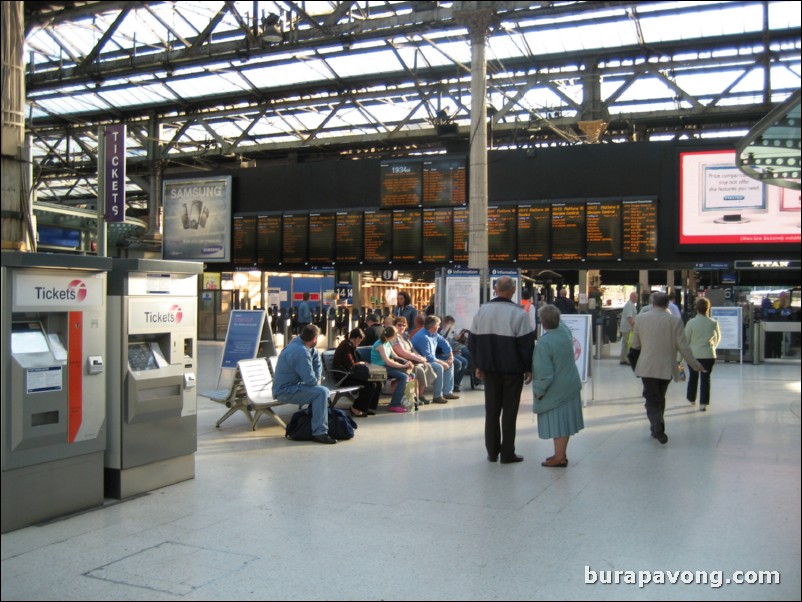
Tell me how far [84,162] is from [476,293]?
961 inches

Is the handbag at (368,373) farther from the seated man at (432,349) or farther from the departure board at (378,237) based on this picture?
the departure board at (378,237)

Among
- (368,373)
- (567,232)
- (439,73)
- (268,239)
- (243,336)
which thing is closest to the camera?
(368,373)

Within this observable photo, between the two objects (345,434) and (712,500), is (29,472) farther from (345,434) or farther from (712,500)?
(712,500)

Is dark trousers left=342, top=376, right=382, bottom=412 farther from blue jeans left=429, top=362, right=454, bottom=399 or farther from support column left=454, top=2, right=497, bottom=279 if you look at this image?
support column left=454, top=2, right=497, bottom=279

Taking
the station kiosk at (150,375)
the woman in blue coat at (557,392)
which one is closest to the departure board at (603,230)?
the woman in blue coat at (557,392)

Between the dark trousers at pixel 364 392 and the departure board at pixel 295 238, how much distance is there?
8.06 m

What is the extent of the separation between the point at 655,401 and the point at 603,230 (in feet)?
26.0

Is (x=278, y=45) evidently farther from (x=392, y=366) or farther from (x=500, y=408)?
(x=500, y=408)

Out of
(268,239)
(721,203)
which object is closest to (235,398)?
(268,239)

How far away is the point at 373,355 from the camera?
10789 mm

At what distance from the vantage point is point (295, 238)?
18.3 m

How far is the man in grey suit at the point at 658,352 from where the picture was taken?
827 cm

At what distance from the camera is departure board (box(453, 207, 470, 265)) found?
54.0 feet

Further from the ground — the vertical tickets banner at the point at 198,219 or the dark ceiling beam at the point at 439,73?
the dark ceiling beam at the point at 439,73
